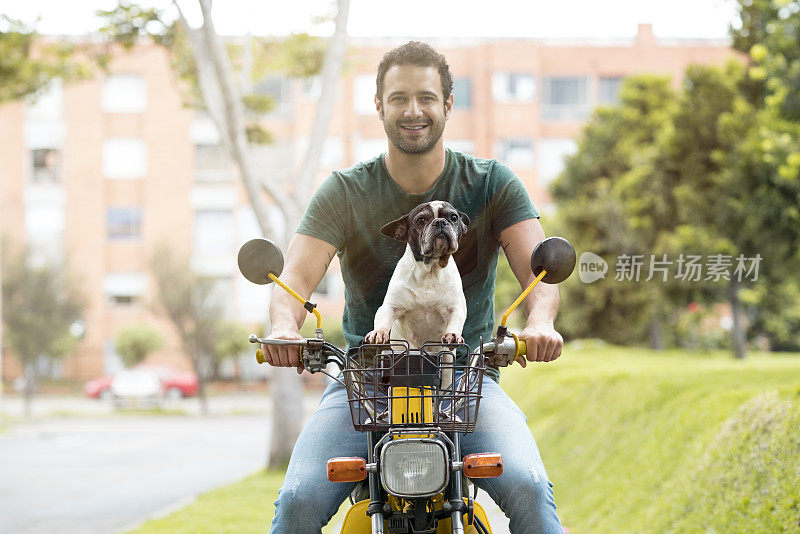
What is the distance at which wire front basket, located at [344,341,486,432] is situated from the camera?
8.46ft

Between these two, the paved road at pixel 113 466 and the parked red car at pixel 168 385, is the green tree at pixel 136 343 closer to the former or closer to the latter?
the parked red car at pixel 168 385

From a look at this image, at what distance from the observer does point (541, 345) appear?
2732mm

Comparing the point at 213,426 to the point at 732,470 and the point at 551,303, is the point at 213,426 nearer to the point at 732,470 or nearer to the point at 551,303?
the point at 732,470

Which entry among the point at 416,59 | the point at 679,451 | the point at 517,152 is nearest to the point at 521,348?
the point at 416,59

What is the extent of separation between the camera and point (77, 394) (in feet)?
128

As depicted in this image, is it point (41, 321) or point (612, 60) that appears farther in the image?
point (612, 60)

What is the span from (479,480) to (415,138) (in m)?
1.08

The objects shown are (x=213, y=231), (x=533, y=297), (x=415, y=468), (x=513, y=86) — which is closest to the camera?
(x=415, y=468)

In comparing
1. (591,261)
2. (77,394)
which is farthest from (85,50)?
(77,394)

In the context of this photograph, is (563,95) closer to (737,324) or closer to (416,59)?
(737,324)

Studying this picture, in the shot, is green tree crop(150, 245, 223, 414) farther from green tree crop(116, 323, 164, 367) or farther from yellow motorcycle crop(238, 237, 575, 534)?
yellow motorcycle crop(238, 237, 575, 534)

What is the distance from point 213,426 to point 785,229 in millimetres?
16530

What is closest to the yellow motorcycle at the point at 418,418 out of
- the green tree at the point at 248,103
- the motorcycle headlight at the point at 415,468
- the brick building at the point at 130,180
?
the motorcycle headlight at the point at 415,468

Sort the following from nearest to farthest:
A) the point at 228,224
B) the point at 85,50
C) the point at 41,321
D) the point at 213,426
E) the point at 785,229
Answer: the point at 785,229 < the point at 85,50 < the point at 213,426 < the point at 41,321 < the point at 228,224
